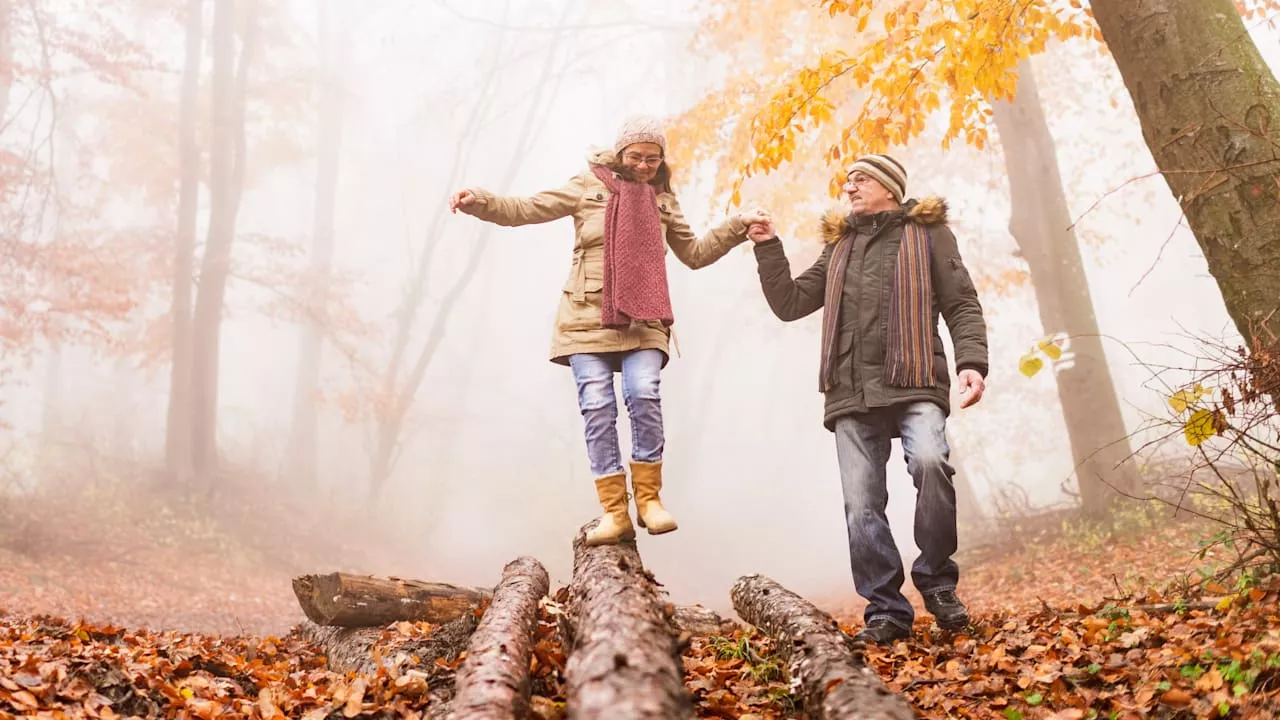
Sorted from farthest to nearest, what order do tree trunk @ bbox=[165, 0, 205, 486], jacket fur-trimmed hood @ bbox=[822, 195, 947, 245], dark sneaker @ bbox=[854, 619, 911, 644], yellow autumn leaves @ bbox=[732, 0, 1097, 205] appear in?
tree trunk @ bbox=[165, 0, 205, 486], yellow autumn leaves @ bbox=[732, 0, 1097, 205], jacket fur-trimmed hood @ bbox=[822, 195, 947, 245], dark sneaker @ bbox=[854, 619, 911, 644]

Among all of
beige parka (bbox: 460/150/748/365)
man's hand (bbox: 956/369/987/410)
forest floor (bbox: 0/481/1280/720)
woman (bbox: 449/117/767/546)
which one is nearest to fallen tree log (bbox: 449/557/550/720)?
forest floor (bbox: 0/481/1280/720)

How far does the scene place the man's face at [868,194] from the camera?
4.73 m

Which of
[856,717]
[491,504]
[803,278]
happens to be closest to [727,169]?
[803,278]

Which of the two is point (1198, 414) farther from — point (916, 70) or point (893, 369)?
point (916, 70)

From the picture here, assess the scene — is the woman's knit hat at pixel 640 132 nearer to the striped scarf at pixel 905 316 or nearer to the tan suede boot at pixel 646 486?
the striped scarf at pixel 905 316

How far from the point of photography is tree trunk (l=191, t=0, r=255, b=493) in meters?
15.8

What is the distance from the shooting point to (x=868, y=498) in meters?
4.31

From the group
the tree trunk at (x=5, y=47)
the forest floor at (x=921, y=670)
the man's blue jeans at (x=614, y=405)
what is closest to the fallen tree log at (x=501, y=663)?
the forest floor at (x=921, y=670)

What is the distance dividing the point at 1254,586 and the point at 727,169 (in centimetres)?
933

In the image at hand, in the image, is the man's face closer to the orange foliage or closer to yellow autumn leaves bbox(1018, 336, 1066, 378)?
yellow autumn leaves bbox(1018, 336, 1066, 378)

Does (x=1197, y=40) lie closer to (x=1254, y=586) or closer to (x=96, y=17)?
(x=1254, y=586)

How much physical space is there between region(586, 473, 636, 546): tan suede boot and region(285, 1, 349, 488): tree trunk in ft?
51.5

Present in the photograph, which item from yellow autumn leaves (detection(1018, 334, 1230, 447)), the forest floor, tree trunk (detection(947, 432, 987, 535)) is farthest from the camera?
tree trunk (detection(947, 432, 987, 535))

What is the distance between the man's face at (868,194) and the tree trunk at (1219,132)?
1.29 meters
